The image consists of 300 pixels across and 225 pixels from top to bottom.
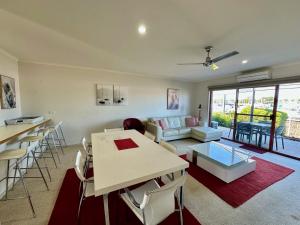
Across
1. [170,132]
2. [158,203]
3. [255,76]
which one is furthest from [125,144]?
[255,76]

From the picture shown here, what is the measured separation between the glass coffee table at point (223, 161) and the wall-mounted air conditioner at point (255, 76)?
2.37 meters

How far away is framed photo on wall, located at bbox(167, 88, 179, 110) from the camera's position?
5.44 metres

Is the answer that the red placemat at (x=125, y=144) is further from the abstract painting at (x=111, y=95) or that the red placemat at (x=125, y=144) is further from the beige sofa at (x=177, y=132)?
the abstract painting at (x=111, y=95)

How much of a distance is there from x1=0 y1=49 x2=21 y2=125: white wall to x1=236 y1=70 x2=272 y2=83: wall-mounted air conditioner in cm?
595

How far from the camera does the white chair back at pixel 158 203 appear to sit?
3.16ft

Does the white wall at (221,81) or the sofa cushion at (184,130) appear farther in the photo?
the sofa cushion at (184,130)

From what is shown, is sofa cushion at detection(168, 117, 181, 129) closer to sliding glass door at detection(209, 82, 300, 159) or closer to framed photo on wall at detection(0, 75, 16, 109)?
sliding glass door at detection(209, 82, 300, 159)

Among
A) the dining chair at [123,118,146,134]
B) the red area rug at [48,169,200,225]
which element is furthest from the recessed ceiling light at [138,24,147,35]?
the dining chair at [123,118,146,134]

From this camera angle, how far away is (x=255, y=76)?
3814 mm

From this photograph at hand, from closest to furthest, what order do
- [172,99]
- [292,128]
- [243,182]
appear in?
[243,182] < [292,128] < [172,99]

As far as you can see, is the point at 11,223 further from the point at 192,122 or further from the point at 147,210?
the point at 192,122

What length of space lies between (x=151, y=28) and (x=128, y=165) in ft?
5.94

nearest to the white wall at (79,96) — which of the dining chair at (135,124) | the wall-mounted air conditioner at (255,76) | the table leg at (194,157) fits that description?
the dining chair at (135,124)

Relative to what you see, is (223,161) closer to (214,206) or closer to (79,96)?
(214,206)
